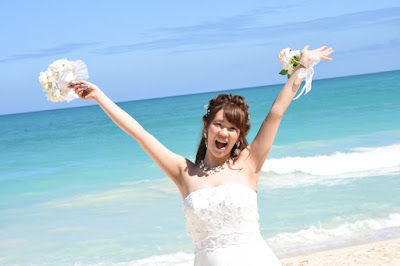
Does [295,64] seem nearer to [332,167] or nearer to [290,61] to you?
[290,61]

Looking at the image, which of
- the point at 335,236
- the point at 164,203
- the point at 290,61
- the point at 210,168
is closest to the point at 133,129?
→ the point at 210,168

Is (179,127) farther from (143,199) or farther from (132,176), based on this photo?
(143,199)

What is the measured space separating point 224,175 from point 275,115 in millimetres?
473

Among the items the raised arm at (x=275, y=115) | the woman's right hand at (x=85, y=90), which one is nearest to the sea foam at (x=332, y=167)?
the raised arm at (x=275, y=115)

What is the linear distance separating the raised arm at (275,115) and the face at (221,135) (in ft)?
0.52

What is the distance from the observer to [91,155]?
23.5 m

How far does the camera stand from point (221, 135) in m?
3.51

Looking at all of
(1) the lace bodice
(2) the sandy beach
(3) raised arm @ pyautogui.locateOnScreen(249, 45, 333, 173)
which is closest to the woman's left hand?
(3) raised arm @ pyautogui.locateOnScreen(249, 45, 333, 173)

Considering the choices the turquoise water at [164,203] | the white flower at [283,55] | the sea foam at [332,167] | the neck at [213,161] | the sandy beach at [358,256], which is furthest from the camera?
the sea foam at [332,167]

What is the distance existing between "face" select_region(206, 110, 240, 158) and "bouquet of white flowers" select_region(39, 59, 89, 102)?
0.83m

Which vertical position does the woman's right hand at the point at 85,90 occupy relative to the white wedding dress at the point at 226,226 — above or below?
above

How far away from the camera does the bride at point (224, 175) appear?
344 cm

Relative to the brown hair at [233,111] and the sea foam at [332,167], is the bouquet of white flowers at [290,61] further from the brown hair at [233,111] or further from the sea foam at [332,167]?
the sea foam at [332,167]

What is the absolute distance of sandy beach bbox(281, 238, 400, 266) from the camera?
6977mm
